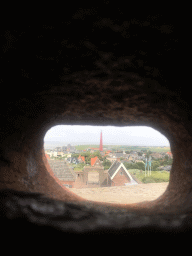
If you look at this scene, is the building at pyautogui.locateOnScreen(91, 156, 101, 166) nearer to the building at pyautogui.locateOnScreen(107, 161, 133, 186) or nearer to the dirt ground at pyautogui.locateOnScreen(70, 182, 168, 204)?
the building at pyautogui.locateOnScreen(107, 161, 133, 186)

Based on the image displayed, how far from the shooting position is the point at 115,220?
1214mm

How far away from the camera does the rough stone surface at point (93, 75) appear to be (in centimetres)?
108

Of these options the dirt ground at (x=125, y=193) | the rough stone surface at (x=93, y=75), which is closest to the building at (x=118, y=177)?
the dirt ground at (x=125, y=193)

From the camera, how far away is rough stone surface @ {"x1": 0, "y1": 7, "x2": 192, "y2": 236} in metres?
1.08

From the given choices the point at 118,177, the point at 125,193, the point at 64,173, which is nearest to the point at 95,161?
the point at 118,177

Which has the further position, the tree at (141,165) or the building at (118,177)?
the tree at (141,165)

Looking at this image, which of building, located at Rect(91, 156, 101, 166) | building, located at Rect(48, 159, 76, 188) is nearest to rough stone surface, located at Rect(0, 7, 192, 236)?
building, located at Rect(48, 159, 76, 188)

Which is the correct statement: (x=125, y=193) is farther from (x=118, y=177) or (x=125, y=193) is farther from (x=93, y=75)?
(x=118, y=177)

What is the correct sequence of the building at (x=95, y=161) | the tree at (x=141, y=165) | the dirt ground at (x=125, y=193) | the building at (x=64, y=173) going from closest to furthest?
the dirt ground at (x=125, y=193), the building at (x=64, y=173), the building at (x=95, y=161), the tree at (x=141, y=165)

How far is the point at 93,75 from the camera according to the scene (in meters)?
1.56

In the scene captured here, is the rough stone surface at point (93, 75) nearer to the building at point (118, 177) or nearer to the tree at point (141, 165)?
the building at point (118, 177)

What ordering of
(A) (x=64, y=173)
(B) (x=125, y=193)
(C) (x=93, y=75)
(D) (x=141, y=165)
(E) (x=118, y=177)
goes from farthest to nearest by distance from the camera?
(D) (x=141, y=165) → (E) (x=118, y=177) → (A) (x=64, y=173) → (B) (x=125, y=193) → (C) (x=93, y=75)

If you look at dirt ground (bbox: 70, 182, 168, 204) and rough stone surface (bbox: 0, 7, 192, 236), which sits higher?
rough stone surface (bbox: 0, 7, 192, 236)

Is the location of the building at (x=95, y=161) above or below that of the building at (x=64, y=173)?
below
